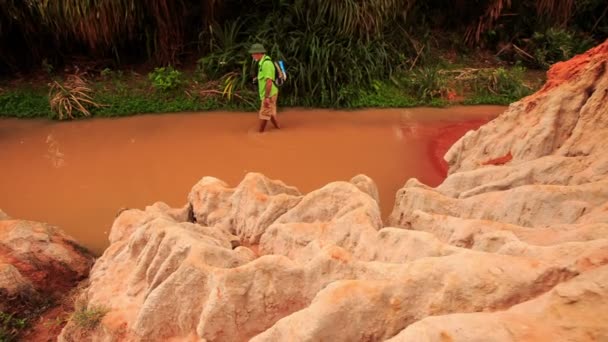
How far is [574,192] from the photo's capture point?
2.68m

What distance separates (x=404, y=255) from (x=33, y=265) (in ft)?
8.46

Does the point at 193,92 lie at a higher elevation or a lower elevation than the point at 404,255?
lower

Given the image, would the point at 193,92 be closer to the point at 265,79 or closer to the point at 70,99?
the point at 70,99

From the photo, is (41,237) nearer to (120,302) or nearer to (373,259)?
(120,302)

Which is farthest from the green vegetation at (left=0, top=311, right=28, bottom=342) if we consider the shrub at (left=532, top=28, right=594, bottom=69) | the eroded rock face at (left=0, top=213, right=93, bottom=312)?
the shrub at (left=532, top=28, right=594, bottom=69)

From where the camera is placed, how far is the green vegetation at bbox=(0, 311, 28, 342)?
3.05 metres

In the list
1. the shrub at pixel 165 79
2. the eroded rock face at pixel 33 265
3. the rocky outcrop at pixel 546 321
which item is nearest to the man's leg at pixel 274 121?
the shrub at pixel 165 79

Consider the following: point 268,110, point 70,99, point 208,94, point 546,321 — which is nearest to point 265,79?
point 268,110

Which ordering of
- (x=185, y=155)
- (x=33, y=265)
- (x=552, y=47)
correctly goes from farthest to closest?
(x=552, y=47) < (x=185, y=155) < (x=33, y=265)

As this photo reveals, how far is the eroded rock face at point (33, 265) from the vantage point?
319 centimetres

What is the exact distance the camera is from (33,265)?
342 centimetres

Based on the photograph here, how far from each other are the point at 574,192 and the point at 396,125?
4.30m

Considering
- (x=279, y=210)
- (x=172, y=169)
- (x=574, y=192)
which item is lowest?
(x=172, y=169)

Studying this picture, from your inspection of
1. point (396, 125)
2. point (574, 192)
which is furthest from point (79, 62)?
point (574, 192)
